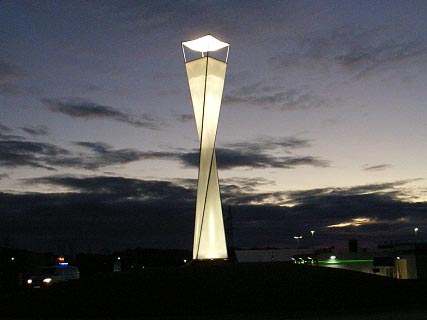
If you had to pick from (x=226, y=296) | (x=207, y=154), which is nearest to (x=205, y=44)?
(x=207, y=154)

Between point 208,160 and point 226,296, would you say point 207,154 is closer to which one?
point 208,160

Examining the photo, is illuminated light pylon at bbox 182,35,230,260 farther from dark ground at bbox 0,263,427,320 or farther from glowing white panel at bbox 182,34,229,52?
dark ground at bbox 0,263,427,320

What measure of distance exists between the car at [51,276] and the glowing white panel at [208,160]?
377 inches

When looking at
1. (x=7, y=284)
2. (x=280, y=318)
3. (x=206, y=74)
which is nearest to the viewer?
(x=280, y=318)

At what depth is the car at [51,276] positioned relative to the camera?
3484 centimetres

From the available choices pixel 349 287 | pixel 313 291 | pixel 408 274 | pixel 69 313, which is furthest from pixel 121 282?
pixel 408 274

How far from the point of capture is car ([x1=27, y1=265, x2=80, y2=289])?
34844 mm

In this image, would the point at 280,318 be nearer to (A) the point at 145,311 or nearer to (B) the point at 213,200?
(A) the point at 145,311

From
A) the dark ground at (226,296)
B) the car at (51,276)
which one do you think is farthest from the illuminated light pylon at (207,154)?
A: the car at (51,276)

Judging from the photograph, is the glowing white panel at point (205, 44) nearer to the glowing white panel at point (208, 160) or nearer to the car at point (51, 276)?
the glowing white panel at point (208, 160)

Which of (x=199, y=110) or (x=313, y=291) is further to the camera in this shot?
(x=199, y=110)

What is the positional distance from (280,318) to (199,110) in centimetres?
1329

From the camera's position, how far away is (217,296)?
2391 centimetres

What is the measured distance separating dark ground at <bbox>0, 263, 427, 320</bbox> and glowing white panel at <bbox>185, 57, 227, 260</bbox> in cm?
267
